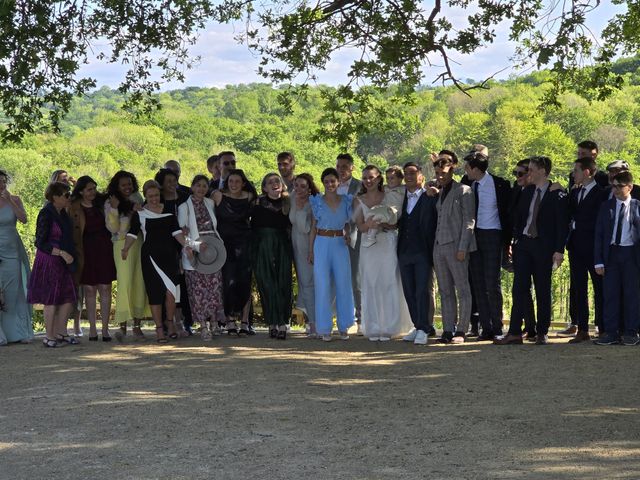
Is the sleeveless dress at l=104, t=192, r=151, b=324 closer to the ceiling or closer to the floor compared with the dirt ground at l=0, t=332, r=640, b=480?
closer to the ceiling

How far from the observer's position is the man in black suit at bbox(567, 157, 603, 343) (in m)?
11.3

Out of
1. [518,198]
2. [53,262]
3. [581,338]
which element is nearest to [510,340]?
Result: [581,338]

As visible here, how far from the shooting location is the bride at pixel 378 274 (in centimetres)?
1185

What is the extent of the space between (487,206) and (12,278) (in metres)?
5.45

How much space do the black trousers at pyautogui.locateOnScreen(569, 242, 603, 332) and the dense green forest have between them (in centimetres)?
6300

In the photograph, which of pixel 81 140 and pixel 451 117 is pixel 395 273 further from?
pixel 451 117

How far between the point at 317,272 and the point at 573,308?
2.91 metres

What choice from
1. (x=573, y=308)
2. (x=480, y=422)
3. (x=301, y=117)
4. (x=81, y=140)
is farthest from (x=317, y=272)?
(x=301, y=117)

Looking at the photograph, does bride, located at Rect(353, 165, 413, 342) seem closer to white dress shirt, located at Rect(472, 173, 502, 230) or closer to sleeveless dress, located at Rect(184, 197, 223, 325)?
white dress shirt, located at Rect(472, 173, 502, 230)

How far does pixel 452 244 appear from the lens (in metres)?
11.5

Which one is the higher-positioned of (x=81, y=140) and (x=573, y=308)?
(x=81, y=140)

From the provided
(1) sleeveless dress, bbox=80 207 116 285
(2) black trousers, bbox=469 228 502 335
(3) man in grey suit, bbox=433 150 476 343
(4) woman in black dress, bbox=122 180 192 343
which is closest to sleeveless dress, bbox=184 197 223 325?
(4) woman in black dress, bbox=122 180 192 343

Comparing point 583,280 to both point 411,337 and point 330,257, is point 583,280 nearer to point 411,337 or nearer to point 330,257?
point 411,337

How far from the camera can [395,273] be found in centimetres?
1198
